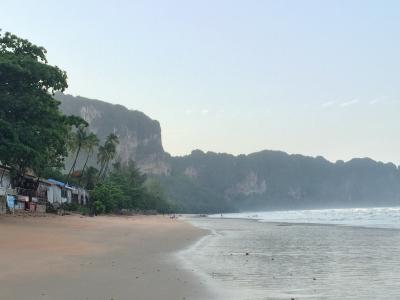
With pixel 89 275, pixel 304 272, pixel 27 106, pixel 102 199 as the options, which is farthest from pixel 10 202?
pixel 304 272

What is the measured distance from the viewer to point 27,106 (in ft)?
88.9

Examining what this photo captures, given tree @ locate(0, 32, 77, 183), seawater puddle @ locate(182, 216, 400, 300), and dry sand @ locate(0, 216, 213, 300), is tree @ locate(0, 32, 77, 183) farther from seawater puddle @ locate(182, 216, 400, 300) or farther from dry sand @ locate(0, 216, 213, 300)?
seawater puddle @ locate(182, 216, 400, 300)

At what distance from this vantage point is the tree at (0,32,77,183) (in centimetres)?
2520

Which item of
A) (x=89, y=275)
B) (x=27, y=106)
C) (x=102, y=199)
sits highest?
(x=27, y=106)

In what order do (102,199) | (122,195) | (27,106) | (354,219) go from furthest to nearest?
(122,195) < (102,199) < (354,219) < (27,106)

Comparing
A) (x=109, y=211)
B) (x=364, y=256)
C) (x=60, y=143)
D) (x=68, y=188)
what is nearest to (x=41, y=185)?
(x=68, y=188)

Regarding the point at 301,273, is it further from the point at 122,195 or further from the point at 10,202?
the point at 122,195

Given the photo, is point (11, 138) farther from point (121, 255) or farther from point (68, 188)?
point (68, 188)

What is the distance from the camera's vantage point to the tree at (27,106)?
82.7 feet

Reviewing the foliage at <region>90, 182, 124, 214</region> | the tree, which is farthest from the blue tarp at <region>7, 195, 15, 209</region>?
the foliage at <region>90, 182, 124, 214</region>

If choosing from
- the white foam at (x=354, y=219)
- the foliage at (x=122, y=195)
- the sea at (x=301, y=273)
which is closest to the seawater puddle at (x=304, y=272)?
the sea at (x=301, y=273)

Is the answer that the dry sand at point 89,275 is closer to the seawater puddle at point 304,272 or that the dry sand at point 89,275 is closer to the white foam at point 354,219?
the seawater puddle at point 304,272

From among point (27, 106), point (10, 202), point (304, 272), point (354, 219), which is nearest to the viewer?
point (304, 272)

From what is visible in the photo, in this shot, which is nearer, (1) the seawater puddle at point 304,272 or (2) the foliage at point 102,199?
(1) the seawater puddle at point 304,272
